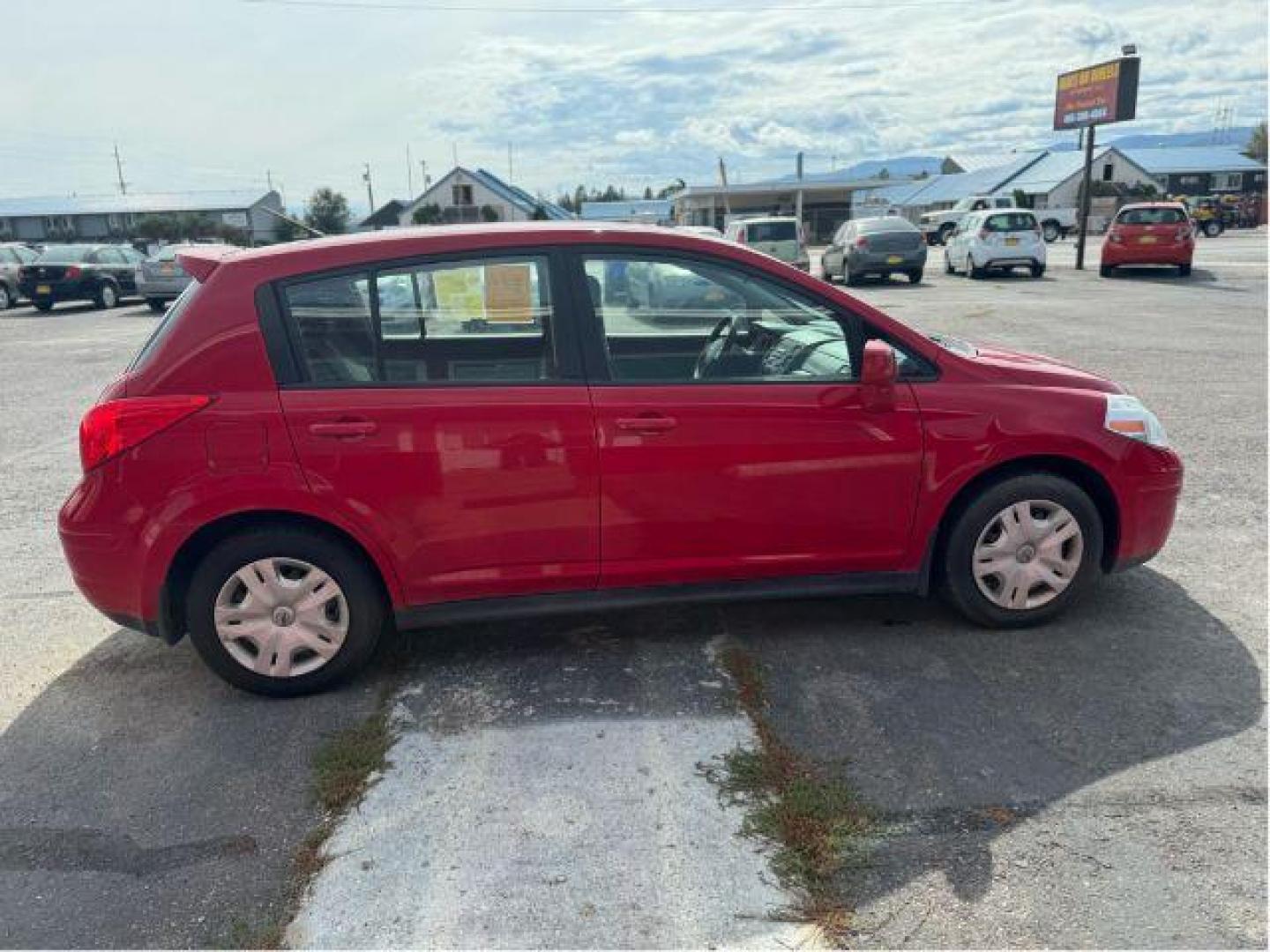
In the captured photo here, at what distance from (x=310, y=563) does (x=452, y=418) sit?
748mm

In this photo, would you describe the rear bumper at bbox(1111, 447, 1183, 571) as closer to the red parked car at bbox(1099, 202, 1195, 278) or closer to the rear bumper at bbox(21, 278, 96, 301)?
the red parked car at bbox(1099, 202, 1195, 278)

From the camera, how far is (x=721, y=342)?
146 inches

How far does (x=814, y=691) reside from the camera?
3.49 metres

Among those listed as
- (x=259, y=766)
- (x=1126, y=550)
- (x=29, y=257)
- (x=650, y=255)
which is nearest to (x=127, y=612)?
(x=259, y=766)

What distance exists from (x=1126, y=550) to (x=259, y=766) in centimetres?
345

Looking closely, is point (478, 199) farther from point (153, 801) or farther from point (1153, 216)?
point (153, 801)

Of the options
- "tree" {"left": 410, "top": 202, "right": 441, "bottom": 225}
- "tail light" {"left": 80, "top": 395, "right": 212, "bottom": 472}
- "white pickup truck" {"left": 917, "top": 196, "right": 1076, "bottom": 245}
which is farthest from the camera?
"tree" {"left": 410, "top": 202, "right": 441, "bottom": 225}

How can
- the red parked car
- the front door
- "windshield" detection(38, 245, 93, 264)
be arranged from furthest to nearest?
"windshield" detection(38, 245, 93, 264) → the red parked car → the front door

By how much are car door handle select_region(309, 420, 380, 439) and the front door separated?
816 mm

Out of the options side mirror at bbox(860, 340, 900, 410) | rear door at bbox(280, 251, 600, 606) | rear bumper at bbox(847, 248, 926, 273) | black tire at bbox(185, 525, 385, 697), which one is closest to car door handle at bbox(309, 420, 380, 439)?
rear door at bbox(280, 251, 600, 606)

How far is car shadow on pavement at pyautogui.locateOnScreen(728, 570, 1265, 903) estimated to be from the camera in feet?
9.12

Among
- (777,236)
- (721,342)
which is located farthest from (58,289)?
(721,342)

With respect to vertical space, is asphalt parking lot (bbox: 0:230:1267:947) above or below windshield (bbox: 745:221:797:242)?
below

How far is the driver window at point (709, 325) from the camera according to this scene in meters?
3.61
